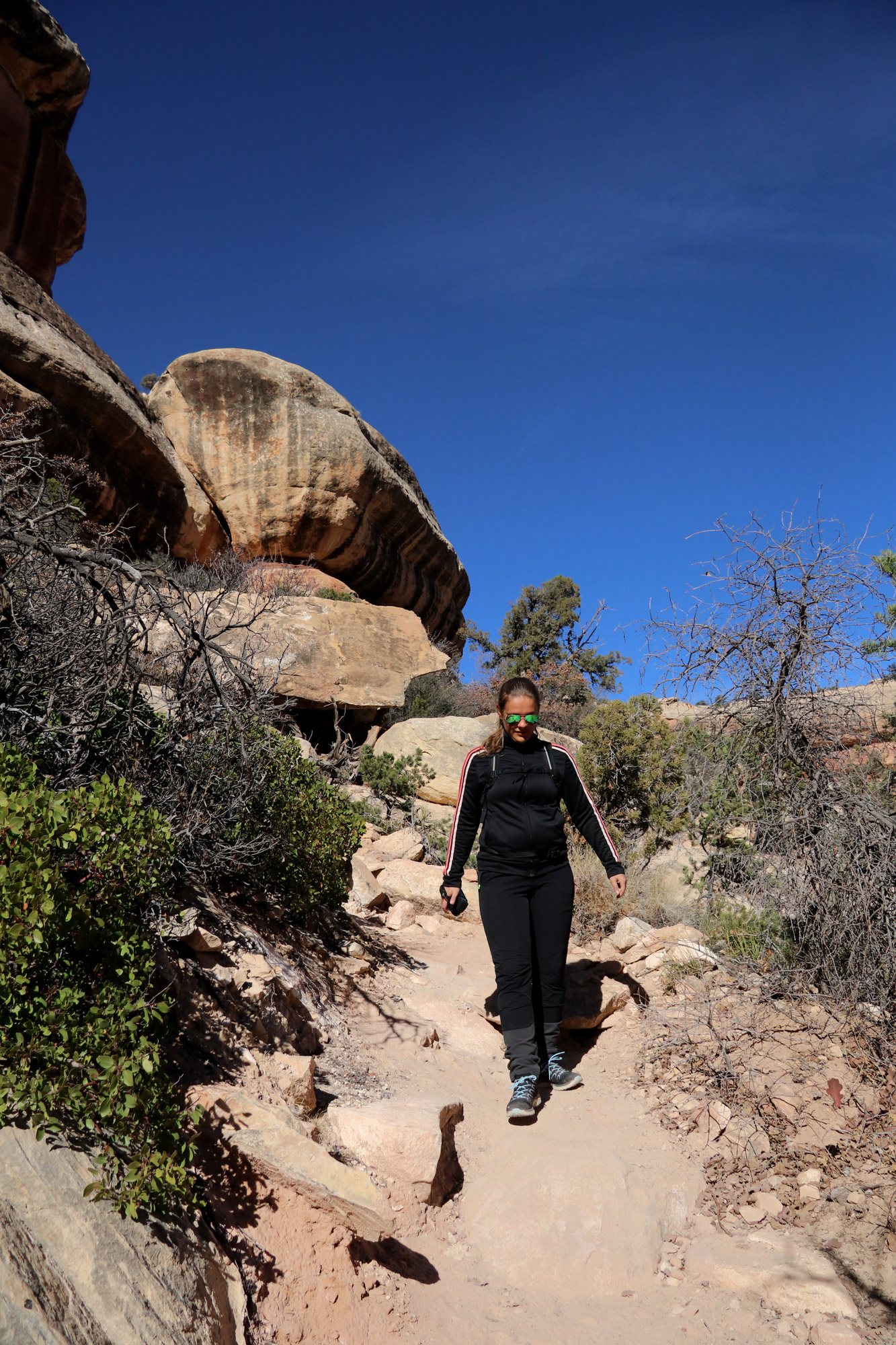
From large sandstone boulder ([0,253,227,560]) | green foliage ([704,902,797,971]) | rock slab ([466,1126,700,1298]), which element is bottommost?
rock slab ([466,1126,700,1298])

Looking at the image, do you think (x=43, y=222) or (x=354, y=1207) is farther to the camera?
(x=43, y=222)

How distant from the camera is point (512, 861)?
3715mm

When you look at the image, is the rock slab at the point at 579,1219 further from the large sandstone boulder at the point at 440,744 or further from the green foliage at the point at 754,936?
the large sandstone boulder at the point at 440,744

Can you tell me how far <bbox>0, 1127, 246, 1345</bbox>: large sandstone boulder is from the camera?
1.55 metres

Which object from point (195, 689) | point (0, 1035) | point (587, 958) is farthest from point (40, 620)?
point (587, 958)

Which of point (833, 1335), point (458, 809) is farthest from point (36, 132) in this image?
point (833, 1335)

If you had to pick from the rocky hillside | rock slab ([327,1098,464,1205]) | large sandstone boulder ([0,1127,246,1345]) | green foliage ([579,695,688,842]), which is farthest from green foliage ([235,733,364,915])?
green foliage ([579,695,688,842])

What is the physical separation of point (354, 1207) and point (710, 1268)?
1324 mm

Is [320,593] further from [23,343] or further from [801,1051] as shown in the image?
[801,1051]

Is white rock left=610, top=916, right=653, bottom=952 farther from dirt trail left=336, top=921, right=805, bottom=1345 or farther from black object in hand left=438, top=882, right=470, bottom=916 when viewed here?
black object in hand left=438, top=882, right=470, bottom=916

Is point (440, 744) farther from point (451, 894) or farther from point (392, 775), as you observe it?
point (451, 894)

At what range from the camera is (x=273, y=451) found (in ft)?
49.1

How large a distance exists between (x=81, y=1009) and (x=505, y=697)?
224 centimetres

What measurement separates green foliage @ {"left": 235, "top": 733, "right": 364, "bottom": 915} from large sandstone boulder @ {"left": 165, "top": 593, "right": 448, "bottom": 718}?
5.79 meters
